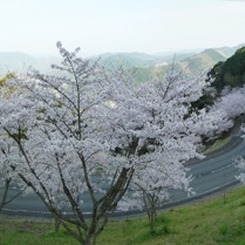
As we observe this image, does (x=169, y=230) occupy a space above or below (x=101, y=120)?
below

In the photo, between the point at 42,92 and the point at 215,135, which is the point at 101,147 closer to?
the point at 42,92

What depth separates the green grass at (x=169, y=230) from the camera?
14391mm

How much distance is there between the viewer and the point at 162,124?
10.4m

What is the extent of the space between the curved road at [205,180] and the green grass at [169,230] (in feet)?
10.3

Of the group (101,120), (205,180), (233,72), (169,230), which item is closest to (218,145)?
(233,72)

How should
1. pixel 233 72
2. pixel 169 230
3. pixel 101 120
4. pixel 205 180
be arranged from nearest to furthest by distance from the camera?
1. pixel 101 120
2. pixel 169 230
3. pixel 205 180
4. pixel 233 72

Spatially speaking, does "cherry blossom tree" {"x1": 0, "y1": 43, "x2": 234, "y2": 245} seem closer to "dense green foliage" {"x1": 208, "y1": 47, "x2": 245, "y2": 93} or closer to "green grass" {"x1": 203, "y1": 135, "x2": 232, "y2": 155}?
Answer: "green grass" {"x1": 203, "y1": 135, "x2": 232, "y2": 155}

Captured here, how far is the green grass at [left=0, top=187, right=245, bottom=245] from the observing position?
14.4 metres

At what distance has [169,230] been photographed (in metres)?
18.3

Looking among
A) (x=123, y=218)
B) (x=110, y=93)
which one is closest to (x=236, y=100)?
(x=123, y=218)

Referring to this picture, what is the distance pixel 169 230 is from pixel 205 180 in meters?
19.2

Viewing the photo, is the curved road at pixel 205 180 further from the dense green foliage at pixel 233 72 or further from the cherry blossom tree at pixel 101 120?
the cherry blossom tree at pixel 101 120

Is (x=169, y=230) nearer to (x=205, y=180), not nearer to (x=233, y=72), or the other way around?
(x=205, y=180)

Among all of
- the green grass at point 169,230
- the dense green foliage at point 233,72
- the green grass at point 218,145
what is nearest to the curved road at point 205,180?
the green grass at point 218,145
